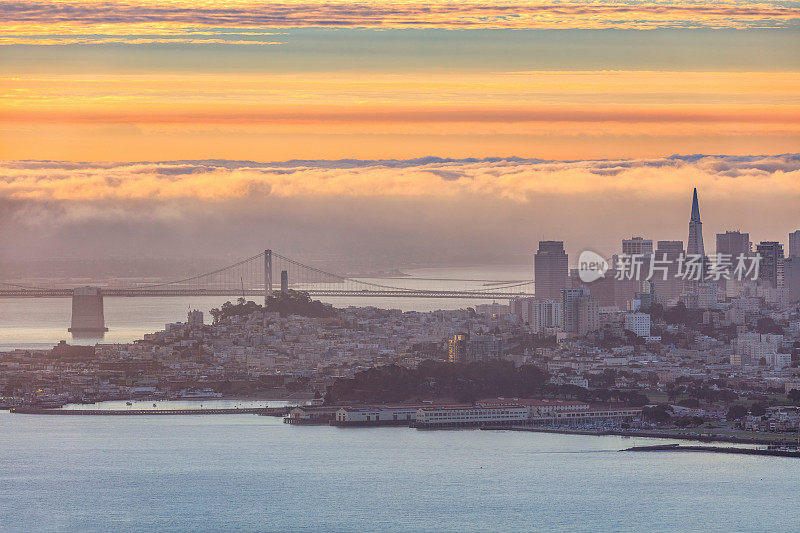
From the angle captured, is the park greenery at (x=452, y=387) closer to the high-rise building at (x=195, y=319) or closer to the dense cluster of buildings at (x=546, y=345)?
the dense cluster of buildings at (x=546, y=345)

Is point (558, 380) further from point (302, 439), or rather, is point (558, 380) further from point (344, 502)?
point (344, 502)

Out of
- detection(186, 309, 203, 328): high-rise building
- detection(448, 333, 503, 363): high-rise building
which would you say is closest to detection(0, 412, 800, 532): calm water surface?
detection(448, 333, 503, 363): high-rise building

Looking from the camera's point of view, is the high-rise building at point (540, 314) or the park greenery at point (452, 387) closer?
the park greenery at point (452, 387)

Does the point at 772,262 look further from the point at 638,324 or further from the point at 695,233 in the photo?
the point at 638,324

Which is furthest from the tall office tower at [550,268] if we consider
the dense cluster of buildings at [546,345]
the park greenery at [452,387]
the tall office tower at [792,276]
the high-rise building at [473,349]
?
the park greenery at [452,387]

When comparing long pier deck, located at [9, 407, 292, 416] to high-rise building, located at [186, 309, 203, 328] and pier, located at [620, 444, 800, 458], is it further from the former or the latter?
high-rise building, located at [186, 309, 203, 328]

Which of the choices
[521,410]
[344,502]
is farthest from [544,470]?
[521,410]

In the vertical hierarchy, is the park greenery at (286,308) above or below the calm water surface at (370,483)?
above
